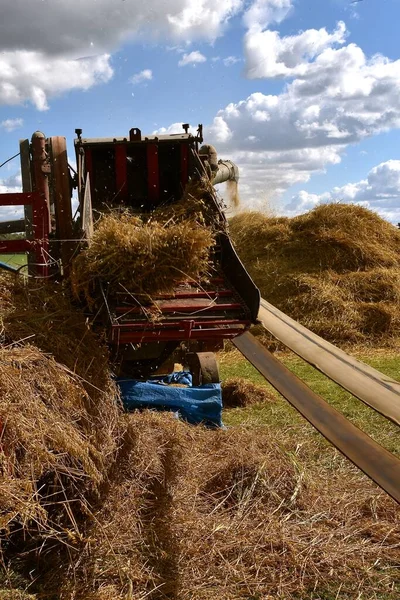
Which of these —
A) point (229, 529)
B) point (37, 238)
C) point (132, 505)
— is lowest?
point (229, 529)

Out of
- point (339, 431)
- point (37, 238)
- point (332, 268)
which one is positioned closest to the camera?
point (339, 431)

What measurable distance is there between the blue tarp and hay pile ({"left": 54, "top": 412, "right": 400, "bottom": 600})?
54cm

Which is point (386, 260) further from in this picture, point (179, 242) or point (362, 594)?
point (362, 594)

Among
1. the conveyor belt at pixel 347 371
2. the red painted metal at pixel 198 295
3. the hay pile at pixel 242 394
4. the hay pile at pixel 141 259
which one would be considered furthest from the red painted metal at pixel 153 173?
the hay pile at pixel 242 394

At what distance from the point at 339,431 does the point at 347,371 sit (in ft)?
1.64

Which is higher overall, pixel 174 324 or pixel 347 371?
pixel 174 324

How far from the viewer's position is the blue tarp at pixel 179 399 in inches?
213

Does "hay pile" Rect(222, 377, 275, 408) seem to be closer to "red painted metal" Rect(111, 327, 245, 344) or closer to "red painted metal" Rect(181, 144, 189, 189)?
"red painted metal" Rect(181, 144, 189, 189)

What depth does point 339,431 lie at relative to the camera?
3.45 meters

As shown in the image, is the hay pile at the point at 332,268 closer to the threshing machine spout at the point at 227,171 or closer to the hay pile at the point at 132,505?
the threshing machine spout at the point at 227,171

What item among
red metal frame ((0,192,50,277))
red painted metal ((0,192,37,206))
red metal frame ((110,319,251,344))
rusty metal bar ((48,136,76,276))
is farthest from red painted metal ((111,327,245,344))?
rusty metal bar ((48,136,76,276))

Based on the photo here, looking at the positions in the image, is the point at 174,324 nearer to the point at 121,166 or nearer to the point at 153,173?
the point at 153,173

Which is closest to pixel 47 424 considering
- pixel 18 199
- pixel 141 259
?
pixel 141 259

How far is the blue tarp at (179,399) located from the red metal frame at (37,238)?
54.5 inches
